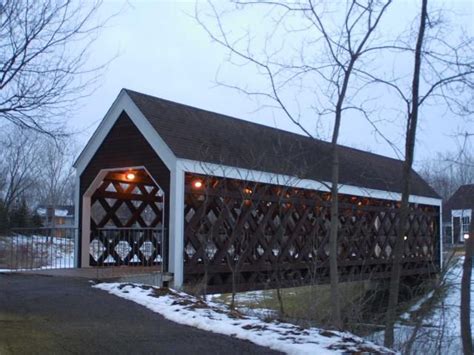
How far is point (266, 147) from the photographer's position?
17906 millimetres

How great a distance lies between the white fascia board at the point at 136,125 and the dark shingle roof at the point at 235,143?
A: 0.43 ft

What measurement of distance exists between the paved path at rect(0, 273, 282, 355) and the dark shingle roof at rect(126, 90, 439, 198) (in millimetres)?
4981

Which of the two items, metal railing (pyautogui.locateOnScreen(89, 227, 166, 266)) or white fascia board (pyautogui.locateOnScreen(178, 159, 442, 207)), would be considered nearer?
white fascia board (pyautogui.locateOnScreen(178, 159, 442, 207))

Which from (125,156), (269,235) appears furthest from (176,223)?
(269,235)

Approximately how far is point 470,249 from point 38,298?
255 inches

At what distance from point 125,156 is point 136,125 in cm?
88

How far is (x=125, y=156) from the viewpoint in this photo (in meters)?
14.9

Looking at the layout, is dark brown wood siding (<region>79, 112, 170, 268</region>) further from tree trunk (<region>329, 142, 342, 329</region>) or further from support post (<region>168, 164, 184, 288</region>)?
tree trunk (<region>329, 142, 342, 329</region>)

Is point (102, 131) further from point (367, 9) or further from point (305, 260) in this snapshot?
point (367, 9)

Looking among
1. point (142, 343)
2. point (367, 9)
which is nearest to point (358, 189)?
point (367, 9)

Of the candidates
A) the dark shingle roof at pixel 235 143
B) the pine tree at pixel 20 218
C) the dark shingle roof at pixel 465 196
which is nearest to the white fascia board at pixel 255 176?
the dark shingle roof at pixel 235 143

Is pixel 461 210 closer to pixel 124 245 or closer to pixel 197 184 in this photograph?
pixel 197 184

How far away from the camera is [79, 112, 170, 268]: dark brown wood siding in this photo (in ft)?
45.6

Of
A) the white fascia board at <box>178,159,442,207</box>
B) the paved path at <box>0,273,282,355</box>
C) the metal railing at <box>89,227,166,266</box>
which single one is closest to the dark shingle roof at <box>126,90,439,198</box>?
the white fascia board at <box>178,159,442,207</box>
